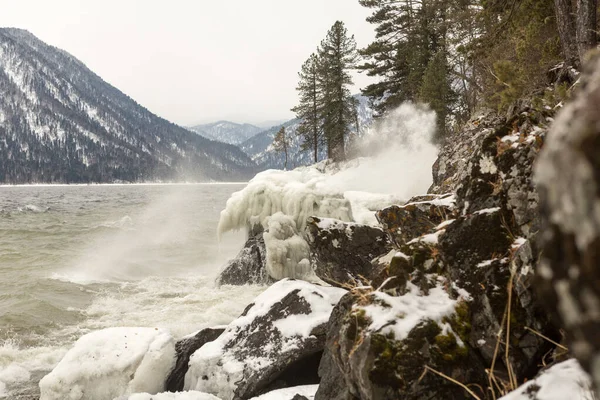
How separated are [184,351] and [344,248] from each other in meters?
4.04

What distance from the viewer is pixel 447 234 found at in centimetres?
409

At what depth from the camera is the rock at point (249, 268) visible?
14.4 meters

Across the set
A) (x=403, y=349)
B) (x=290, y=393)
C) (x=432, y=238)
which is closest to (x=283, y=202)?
(x=290, y=393)

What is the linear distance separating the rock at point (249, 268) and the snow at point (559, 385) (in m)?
12.1

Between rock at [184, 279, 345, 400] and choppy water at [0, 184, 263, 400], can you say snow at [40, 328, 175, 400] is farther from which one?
choppy water at [0, 184, 263, 400]

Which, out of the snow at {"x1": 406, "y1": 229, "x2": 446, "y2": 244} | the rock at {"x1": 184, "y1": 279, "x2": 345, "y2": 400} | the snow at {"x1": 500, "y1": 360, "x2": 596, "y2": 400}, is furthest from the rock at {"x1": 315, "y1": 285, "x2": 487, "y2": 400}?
the rock at {"x1": 184, "y1": 279, "x2": 345, "y2": 400}

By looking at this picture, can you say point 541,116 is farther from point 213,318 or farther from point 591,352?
point 213,318

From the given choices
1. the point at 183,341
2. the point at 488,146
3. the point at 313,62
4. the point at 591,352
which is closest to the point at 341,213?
the point at 183,341

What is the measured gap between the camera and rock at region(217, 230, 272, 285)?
14438 millimetres

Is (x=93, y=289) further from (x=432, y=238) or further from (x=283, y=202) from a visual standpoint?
(x=432, y=238)

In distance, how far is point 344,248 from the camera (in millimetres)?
8844

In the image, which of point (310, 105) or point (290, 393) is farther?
point (310, 105)

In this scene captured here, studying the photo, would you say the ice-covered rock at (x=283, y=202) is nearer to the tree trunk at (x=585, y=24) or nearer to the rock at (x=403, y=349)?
the tree trunk at (x=585, y=24)

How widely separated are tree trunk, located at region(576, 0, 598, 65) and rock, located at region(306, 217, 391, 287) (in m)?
5.35
